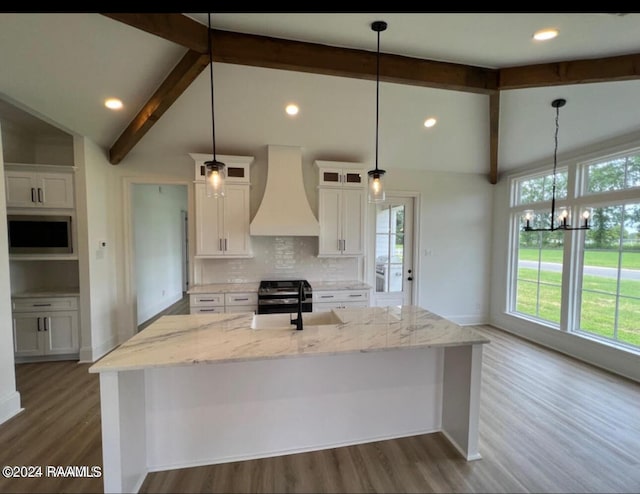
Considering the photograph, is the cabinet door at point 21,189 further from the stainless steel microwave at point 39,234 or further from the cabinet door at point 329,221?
the cabinet door at point 329,221

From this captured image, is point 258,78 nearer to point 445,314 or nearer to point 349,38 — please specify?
point 349,38

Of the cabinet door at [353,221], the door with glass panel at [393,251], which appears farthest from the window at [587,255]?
the cabinet door at [353,221]

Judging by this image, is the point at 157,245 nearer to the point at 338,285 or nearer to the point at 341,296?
the point at 338,285

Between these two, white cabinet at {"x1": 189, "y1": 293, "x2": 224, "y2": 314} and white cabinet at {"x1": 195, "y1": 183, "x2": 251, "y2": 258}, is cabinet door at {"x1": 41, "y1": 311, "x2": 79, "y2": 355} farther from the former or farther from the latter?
white cabinet at {"x1": 195, "y1": 183, "x2": 251, "y2": 258}

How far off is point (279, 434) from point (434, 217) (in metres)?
4.09

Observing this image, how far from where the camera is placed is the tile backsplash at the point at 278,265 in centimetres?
419

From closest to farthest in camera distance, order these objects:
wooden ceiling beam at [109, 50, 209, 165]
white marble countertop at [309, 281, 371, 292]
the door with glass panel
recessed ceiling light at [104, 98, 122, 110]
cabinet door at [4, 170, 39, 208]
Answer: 1. wooden ceiling beam at [109, 50, 209, 165]
2. recessed ceiling light at [104, 98, 122, 110]
3. cabinet door at [4, 170, 39, 208]
4. white marble countertop at [309, 281, 371, 292]
5. the door with glass panel

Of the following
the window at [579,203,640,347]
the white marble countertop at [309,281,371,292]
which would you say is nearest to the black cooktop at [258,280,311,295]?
the white marble countertop at [309,281,371,292]

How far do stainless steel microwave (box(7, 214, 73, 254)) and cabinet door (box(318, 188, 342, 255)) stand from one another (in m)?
3.08

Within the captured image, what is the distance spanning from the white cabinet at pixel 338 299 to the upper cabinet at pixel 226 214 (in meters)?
1.17

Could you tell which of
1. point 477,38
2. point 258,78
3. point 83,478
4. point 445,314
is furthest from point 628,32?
point 83,478

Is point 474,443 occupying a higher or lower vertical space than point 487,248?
lower

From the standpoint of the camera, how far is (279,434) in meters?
1.97

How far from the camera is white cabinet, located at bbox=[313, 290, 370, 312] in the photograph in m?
3.85
